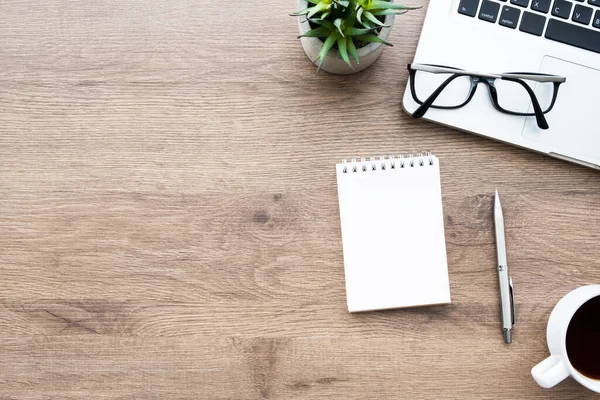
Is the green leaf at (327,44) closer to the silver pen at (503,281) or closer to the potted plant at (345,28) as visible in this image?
the potted plant at (345,28)

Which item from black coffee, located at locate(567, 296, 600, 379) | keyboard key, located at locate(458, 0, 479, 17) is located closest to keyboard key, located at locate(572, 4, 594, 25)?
keyboard key, located at locate(458, 0, 479, 17)

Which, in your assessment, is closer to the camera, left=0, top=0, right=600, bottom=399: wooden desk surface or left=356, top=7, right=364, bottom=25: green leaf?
left=356, top=7, right=364, bottom=25: green leaf

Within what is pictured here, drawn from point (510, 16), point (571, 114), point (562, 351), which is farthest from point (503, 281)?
point (510, 16)

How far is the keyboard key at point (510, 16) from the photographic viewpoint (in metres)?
0.73

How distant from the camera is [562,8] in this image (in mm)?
726

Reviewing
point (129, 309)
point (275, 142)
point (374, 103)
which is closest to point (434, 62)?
point (374, 103)

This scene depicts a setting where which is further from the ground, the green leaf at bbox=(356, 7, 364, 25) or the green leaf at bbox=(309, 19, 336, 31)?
the green leaf at bbox=(356, 7, 364, 25)

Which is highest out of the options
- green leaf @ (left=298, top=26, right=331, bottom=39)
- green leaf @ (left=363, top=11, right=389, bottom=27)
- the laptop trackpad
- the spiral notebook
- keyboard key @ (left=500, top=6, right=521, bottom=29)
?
green leaf @ (left=363, top=11, right=389, bottom=27)

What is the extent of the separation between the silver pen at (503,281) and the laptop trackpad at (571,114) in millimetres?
95

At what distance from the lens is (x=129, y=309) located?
0.77 meters

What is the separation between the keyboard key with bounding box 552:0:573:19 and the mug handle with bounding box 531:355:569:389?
0.41 metres

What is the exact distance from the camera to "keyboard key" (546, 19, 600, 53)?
731 millimetres

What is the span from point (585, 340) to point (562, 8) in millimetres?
400

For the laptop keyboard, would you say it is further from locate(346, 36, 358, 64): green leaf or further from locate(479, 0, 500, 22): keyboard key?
locate(346, 36, 358, 64): green leaf
